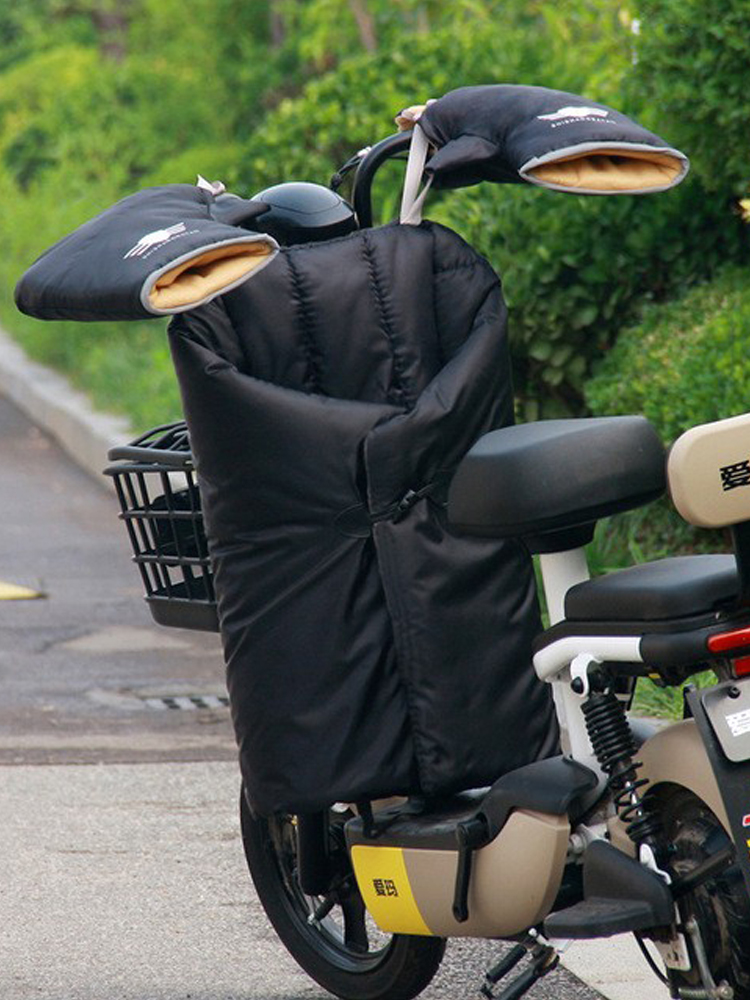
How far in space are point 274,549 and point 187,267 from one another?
57 cm

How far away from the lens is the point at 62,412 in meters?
12.5

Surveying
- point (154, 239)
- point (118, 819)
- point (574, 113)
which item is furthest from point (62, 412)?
point (154, 239)

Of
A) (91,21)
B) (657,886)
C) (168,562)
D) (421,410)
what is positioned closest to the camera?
(657,886)

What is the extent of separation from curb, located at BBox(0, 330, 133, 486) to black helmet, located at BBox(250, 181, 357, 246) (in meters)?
6.93

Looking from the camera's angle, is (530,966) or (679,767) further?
(530,966)

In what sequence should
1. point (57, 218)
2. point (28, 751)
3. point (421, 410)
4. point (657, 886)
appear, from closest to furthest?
point (657, 886) → point (421, 410) → point (28, 751) → point (57, 218)

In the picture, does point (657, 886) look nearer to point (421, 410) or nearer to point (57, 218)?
point (421, 410)

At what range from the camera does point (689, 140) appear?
6973mm

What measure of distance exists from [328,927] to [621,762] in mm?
1084

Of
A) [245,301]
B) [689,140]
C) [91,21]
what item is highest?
[245,301]


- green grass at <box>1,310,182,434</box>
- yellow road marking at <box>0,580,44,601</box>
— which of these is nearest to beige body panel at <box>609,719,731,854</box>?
yellow road marking at <box>0,580,44,601</box>

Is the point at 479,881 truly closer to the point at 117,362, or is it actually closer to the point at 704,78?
the point at 704,78

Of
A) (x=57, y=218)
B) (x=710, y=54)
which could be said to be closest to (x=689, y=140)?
(x=710, y=54)

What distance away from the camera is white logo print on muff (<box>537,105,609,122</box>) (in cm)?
346
